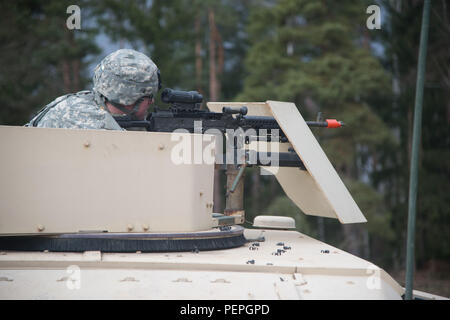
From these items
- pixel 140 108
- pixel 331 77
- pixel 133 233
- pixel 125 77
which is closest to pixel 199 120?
pixel 140 108

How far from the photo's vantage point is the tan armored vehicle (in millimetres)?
3445

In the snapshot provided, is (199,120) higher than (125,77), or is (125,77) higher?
(125,77)

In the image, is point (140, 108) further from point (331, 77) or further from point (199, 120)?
point (331, 77)

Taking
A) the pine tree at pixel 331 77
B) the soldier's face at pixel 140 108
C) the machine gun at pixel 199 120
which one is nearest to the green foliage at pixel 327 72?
the pine tree at pixel 331 77

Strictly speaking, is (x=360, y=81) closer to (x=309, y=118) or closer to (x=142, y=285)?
(x=309, y=118)

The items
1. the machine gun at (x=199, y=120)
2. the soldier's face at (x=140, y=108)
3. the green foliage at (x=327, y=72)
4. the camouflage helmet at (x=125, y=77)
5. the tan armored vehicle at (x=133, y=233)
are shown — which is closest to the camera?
the tan armored vehicle at (x=133, y=233)

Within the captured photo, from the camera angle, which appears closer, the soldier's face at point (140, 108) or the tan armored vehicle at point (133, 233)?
the tan armored vehicle at point (133, 233)

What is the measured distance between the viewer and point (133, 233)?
4223mm

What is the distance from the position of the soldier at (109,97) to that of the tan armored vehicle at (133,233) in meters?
0.77

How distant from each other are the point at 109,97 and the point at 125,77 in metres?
0.21

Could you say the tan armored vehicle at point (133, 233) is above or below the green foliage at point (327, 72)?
below

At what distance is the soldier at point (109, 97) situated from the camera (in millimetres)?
4898

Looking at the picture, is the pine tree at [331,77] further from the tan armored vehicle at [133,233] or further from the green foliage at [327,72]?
the tan armored vehicle at [133,233]

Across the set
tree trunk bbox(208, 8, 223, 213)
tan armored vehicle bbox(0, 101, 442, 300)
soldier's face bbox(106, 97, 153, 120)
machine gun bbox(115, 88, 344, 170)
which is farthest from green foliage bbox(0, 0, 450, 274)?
tan armored vehicle bbox(0, 101, 442, 300)
